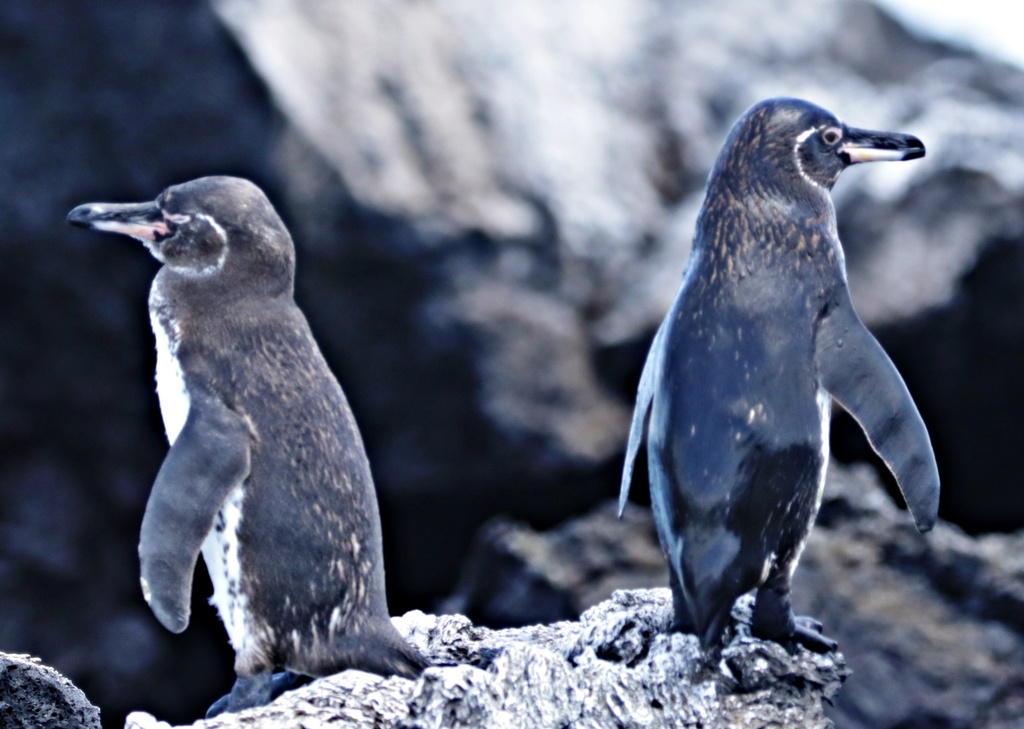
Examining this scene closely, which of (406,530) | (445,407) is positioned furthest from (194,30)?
(406,530)

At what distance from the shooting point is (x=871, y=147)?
3.24 metres

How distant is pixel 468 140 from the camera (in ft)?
25.3

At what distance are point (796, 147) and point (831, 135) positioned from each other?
0.31 feet

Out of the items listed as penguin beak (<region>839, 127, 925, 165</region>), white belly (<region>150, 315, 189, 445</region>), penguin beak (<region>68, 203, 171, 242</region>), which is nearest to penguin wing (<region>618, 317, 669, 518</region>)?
penguin beak (<region>839, 127, 925, 165</region>)

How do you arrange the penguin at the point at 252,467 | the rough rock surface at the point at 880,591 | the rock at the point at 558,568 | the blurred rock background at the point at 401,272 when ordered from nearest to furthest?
the penguin at the point at 252,467
the rough rock surface at the point at 880,591
the rock at the point at 558,568
the blurred rock background at the point at 401,272

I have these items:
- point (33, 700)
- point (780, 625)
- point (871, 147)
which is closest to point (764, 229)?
point (871, 147)

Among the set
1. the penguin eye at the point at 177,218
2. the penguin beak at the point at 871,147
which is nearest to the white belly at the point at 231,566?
the penguin eye at the point at 177,218

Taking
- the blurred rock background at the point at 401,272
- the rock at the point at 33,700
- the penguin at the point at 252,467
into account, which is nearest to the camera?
the penguin at the point at 252,467

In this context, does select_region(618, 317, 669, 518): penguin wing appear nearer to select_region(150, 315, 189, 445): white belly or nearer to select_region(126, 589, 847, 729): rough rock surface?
select_region(126, 589, 847, 729): rough rock surface

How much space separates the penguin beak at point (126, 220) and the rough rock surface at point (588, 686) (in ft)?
3.45

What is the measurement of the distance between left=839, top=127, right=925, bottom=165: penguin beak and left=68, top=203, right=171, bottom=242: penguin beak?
159 cm

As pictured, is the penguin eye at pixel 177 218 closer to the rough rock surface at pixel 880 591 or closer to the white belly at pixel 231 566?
the white belly at pixel 231 566

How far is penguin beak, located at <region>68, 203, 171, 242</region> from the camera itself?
3027 millimetres

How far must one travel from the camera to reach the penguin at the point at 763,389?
117 inches
